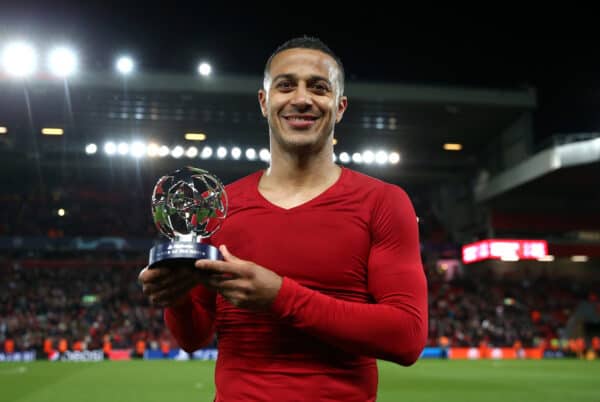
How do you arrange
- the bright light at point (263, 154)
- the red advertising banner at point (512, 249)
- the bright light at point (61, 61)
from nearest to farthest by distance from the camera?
the bright light at point (61, 61) → the red advertising banner at point (512, 249) → the bright light at point (263, 154)

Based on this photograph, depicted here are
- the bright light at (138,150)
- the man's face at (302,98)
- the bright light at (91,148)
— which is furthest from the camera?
the bright light at (91,148)

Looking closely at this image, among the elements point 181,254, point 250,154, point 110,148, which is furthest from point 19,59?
point 181,254

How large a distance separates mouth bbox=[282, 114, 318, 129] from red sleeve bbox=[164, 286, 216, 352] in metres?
0.70

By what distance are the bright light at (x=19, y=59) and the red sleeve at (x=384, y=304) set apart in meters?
25.2

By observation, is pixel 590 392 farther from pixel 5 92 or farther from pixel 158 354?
pixel 5 92

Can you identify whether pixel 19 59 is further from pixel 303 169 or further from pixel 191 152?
pixel 303 169

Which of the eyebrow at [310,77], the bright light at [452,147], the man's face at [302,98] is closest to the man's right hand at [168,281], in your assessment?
the man's face at [302,98]

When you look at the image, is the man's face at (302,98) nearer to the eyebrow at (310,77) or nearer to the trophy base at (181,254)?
the eyebrow at (310,77)

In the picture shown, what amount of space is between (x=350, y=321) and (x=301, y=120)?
30.9 inches

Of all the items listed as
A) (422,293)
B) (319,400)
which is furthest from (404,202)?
(319,400)

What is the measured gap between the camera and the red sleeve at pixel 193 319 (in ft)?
7.14

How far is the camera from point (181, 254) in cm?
171

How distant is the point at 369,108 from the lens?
91.4 feet

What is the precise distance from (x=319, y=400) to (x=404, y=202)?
2.38ft
